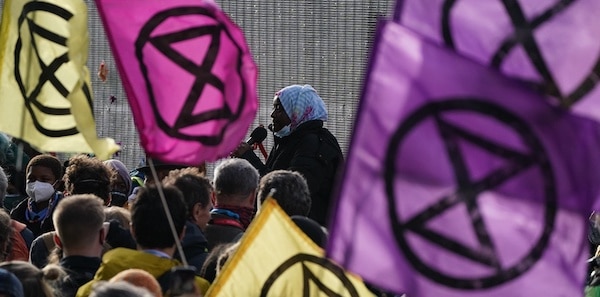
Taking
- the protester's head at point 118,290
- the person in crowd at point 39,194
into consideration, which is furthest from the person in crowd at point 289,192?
the protester's head at point 118,290

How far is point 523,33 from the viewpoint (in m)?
4.62

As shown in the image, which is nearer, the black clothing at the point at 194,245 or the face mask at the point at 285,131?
the black clothing at the point at 194,245

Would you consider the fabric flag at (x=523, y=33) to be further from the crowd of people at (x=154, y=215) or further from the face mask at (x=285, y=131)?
the face mask at (x=285, y=131)

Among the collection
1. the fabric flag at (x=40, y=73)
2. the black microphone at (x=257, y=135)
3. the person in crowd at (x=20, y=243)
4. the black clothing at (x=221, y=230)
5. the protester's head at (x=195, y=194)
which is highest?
the fabric flag at (x=40, y=73)

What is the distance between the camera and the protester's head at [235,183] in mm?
7082

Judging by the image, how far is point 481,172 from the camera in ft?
14.1

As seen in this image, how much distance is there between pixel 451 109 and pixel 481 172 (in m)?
0.19

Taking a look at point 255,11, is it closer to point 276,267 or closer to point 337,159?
point 337,159

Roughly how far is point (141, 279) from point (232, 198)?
6.30 ft

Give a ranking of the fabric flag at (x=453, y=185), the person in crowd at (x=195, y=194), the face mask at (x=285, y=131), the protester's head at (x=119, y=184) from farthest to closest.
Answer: the face mask at (x=285, y=131)
the protester's head at (x=119, y=184)
the person in crowd at (x=195, y=194)
the fabric flag at (x=453, y=185)

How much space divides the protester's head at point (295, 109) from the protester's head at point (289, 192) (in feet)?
5.96

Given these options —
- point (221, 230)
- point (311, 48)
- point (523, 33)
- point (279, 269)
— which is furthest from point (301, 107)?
point (523, 33)

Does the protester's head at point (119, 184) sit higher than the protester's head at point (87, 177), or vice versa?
the protester's head at point (87, 177)

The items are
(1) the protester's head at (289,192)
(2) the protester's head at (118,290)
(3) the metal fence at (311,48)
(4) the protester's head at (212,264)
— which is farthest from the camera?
(3) the metal fence at (311,48)
